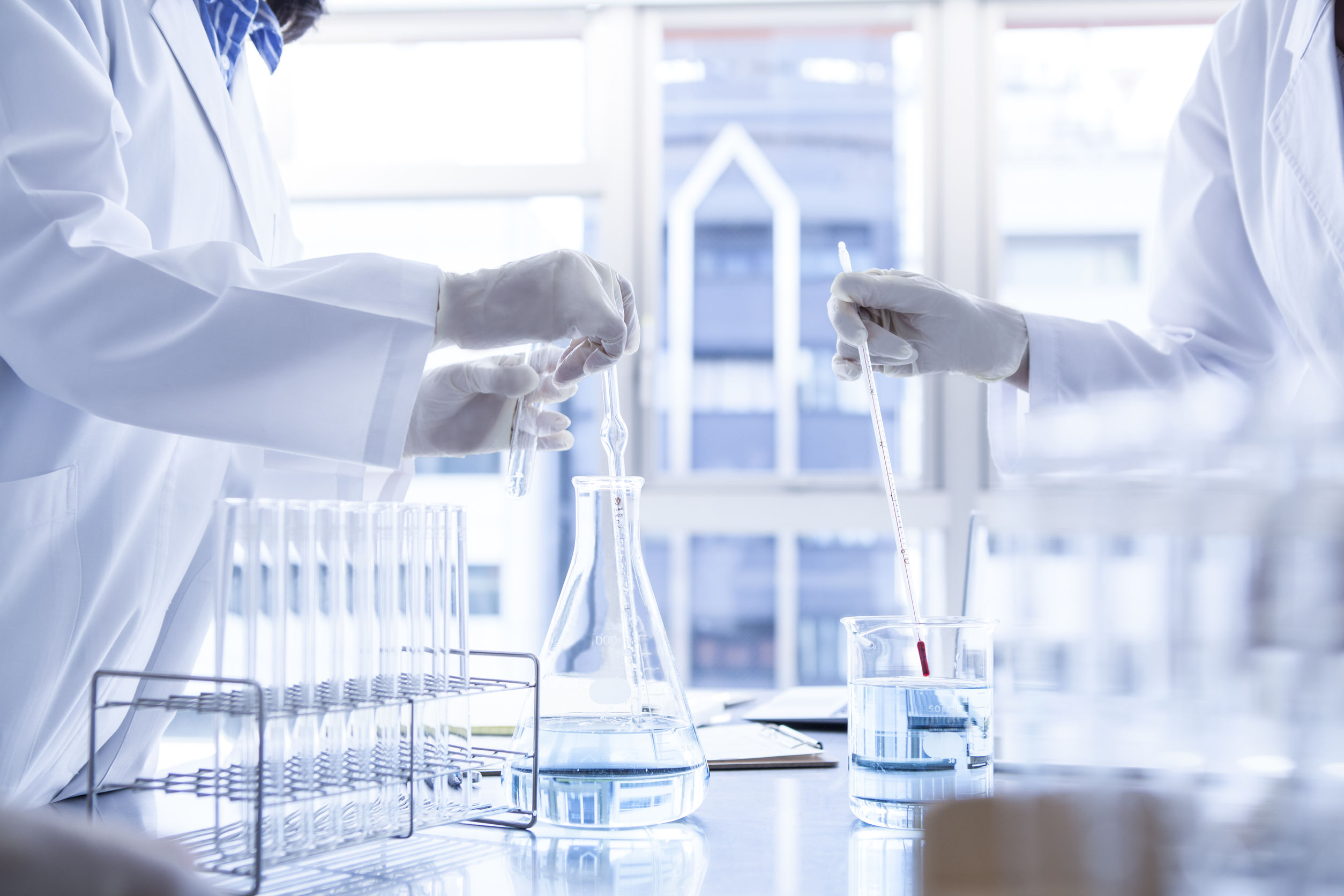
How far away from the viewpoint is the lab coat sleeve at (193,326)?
0.75 meters

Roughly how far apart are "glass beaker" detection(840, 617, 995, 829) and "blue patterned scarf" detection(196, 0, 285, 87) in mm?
986

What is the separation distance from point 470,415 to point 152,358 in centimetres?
34

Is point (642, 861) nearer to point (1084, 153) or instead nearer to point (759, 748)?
point (759, 748)

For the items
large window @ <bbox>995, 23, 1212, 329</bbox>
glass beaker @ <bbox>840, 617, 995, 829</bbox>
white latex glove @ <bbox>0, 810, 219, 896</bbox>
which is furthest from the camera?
large window @ <bbox>995, 23, 1212, 329</bbox>

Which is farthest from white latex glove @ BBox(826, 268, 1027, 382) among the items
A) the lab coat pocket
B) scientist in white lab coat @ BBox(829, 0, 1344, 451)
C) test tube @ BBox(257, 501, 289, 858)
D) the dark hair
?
the dark hair

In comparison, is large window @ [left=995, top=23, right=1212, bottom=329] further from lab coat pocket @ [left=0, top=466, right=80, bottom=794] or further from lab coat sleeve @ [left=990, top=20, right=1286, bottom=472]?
lab coat pocket @ [left=0, top=466, right=80, bottom=794]

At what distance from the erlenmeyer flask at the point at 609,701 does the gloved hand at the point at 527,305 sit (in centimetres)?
12

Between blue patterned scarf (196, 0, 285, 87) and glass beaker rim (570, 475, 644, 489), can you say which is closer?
glass beaker rim (570, 475, 644, 489)

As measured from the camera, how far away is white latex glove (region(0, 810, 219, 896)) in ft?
1.13

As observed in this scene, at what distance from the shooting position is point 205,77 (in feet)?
3.61

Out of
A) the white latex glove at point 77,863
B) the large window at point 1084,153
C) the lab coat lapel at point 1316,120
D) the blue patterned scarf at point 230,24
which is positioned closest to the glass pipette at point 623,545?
the white latex glove at point 77,863

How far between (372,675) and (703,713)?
67 cm

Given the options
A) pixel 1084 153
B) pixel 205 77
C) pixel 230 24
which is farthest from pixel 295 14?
pixel 1084 153

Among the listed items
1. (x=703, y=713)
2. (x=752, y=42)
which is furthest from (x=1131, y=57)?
(x=703, y=713)
